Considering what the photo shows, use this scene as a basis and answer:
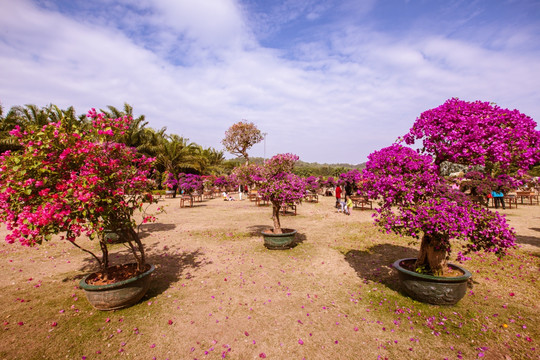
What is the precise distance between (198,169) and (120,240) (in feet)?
88.2

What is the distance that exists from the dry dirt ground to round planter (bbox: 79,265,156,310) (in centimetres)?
19

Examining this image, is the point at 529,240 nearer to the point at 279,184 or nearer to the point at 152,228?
the point at 279,184

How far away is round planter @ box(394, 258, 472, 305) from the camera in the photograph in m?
4.68

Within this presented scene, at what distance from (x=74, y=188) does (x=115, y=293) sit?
6.84 ft

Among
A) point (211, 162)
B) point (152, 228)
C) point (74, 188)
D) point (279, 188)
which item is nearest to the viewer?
point (74, 188)

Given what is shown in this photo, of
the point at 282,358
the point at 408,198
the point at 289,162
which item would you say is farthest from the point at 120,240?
the point at 408,198

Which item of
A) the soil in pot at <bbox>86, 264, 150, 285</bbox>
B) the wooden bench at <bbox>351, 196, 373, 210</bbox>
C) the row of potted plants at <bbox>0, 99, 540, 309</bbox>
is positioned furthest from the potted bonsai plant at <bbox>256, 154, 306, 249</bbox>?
the wooden bench at <bbox>351, 196, 373, 210</bbox>

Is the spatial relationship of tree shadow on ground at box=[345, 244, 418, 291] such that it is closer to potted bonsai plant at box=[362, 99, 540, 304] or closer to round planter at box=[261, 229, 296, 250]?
potted bonsai plant at box=[362, 99, 540, 304]

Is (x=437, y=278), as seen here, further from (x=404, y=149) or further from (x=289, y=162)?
(x=289, y=162)

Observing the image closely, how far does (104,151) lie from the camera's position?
15.9 ft

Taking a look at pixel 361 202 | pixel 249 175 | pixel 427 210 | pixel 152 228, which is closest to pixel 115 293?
pixel 249 175

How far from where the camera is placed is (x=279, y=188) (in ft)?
27.9

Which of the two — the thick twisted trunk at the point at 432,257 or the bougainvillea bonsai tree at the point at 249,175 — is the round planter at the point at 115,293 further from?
the thick twisted trunk at the point at 432,257

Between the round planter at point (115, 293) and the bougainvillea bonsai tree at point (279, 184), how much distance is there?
4599 mm
